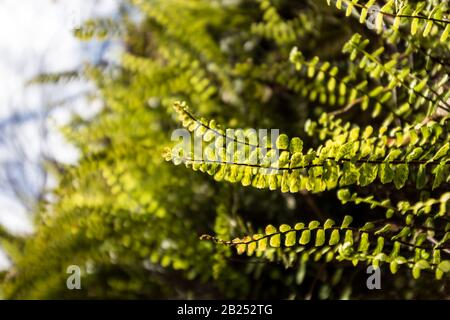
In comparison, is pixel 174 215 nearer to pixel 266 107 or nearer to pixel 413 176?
pixel 266 107

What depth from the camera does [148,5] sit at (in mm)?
2092

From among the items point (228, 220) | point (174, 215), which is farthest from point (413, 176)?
point (174, 215)

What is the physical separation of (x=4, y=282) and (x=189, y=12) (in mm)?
1727

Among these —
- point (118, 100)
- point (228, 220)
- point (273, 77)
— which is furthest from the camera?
point (118, 100)

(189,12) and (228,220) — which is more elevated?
(189,12)

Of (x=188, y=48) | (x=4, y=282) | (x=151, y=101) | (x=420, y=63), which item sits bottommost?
(x=4, y=282)

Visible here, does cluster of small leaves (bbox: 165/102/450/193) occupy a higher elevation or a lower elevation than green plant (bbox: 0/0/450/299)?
lower

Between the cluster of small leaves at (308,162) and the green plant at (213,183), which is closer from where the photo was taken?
the cluster of small leaves at (308,162)

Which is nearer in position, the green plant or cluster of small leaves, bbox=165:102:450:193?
cluster of small leaves, bbox=165:102:450:193

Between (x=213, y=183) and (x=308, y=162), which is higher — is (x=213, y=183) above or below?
above

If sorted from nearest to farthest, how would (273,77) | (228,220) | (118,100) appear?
(228,220)
(273,77)
(118,100)

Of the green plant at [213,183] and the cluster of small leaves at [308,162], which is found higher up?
the green plant at [213,183]

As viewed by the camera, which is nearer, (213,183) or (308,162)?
(308,162)
